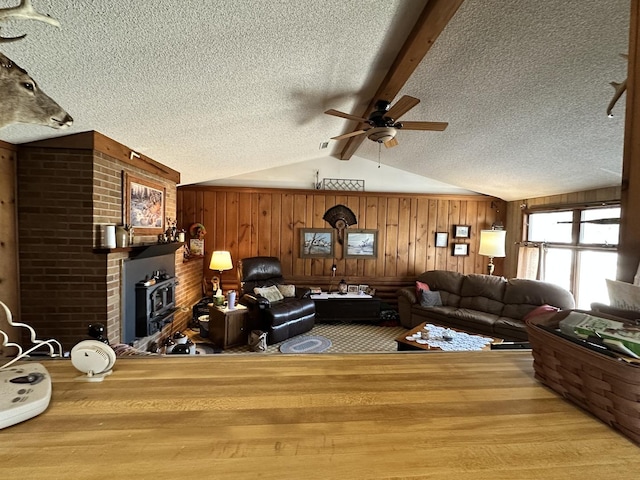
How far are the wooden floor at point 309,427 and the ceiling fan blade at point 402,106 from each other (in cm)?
216

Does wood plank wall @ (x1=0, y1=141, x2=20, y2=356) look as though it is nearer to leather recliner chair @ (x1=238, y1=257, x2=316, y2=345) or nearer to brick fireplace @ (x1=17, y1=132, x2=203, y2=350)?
brick fireplace @ (x1=17, y1=132, x2=203, y2=350)

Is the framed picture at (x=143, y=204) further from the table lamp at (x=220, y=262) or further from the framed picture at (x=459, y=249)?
the framed picture at (x=459, y=249)

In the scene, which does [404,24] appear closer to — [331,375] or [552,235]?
[331,375]

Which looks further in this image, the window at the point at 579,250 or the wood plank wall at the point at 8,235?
the window at the point at 579,250

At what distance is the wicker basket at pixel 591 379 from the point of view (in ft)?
1.61

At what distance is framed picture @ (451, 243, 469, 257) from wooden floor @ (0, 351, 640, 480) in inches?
213

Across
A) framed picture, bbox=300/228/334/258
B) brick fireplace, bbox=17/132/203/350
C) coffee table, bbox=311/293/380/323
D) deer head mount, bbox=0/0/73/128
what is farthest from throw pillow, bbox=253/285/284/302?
deer head mount, bbox=0/0/73/128

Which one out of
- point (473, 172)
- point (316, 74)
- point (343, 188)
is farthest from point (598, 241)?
point (316, 74)

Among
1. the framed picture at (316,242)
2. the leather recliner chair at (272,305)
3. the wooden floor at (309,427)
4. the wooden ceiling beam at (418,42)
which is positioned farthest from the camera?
the framed picture at (316,242)

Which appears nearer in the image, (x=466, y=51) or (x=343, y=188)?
(x=466, y=51)

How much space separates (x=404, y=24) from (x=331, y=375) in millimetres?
2226

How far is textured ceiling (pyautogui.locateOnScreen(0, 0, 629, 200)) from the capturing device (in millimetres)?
1497

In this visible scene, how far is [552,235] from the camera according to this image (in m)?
4.66

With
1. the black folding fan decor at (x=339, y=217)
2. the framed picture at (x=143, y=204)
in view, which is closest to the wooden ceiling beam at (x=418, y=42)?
the framed picture at (x=143, y=204)
